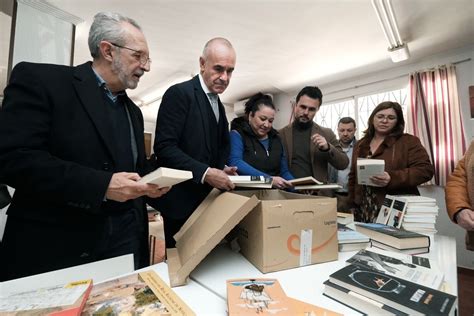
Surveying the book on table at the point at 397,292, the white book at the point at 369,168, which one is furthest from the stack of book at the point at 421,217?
the book on table at the point at 397,292

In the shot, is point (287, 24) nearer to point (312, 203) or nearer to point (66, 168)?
point (312, 203)

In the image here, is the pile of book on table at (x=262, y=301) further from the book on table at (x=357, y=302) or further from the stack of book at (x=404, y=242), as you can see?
the stack of book at (x=404, y=242)

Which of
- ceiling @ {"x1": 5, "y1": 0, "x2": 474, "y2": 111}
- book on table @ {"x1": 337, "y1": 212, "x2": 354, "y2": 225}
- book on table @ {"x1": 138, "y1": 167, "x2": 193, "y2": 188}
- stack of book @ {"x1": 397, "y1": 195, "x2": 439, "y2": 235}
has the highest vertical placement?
ceiling @ {"x1": 5, "y1": 0, "x2": 474, "y2": 111}

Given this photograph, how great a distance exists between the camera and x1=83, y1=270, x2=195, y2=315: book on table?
56 cm

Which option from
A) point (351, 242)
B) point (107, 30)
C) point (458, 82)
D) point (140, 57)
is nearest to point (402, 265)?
point (351, 242)

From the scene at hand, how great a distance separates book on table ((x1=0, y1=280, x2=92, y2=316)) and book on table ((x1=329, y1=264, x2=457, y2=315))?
0.62 m

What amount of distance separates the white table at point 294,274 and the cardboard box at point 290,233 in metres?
0.03

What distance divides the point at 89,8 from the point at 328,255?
114 inches

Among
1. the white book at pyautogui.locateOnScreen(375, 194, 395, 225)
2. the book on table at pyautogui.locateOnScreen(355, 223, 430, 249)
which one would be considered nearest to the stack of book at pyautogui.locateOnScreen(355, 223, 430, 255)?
the book on table at pyautogui.locateOnScreen(355, 223, 430, 249)

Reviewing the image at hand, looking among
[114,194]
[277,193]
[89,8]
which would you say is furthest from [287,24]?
[114,194]

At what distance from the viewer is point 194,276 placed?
2.53ft

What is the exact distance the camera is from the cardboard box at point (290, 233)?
2.54 feet

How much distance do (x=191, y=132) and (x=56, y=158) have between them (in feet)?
1.83

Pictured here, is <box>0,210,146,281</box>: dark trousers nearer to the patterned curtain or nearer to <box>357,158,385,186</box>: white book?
<box>357,158,385,186</box>: white book
